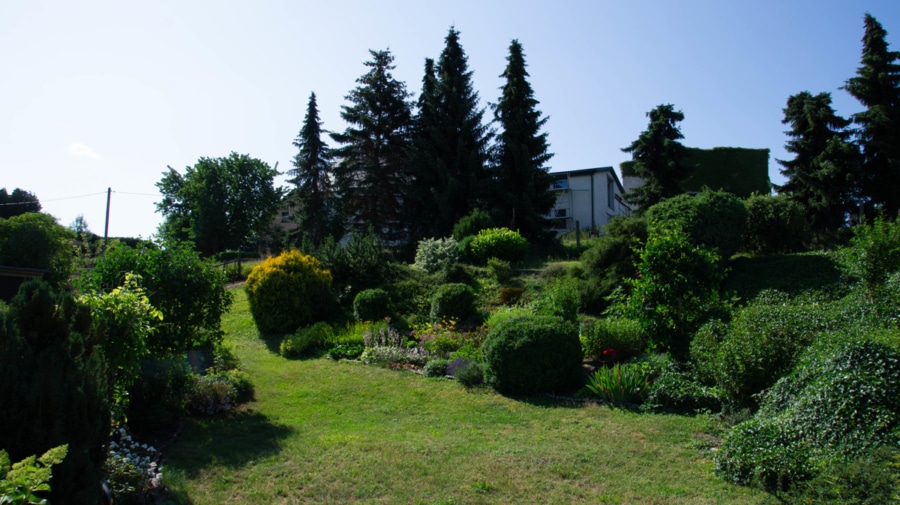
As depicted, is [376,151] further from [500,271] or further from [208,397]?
[208,397]

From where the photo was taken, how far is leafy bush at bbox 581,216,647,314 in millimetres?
13141

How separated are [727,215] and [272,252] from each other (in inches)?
1060

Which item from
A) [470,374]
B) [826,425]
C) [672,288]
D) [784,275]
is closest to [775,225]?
[784,275]

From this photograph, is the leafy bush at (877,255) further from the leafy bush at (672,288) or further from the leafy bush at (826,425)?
the leafy bush at (826,425)

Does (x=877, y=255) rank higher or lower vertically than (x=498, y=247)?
lower

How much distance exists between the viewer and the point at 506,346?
29.6 feet

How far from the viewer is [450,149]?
1019 inches

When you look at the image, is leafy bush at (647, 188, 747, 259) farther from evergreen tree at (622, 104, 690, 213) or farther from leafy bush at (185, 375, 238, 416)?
leafy bush at (185, 375, 238, 416)

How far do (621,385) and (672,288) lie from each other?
2.11m

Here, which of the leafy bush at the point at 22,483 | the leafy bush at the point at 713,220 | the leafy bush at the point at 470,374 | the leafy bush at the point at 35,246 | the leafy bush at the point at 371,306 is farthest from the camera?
the leafy bush at the point at 35,246

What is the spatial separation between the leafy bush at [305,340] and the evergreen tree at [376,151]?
555 inches

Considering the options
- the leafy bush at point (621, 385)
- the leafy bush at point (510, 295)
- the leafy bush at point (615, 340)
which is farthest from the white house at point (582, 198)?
the leafy bush at point (621, 385)

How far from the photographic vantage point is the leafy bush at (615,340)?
1034 centimetres

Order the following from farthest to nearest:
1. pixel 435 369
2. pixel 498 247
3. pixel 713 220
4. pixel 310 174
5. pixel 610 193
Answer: pixel 610 193 → pixel 310 174 → pixel 498 247 → pixel 713 220 → pixel 435 369
